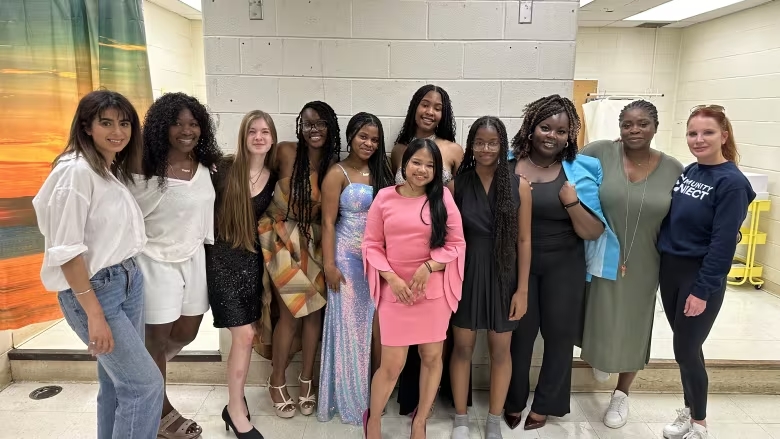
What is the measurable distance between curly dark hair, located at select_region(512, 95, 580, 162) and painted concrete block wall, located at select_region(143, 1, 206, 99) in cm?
360

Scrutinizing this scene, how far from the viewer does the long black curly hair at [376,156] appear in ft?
7.16

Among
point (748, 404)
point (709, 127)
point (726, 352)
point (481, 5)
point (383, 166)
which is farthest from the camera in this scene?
point (726, 352)

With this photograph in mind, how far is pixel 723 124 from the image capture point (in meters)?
2.03

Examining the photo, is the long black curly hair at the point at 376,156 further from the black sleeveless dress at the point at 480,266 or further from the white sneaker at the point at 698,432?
the white sneaker at the point at 698,432

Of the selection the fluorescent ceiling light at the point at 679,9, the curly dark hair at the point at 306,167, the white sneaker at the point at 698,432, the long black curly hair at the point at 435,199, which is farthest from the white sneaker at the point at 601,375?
the fluorescent ceiling light at the point at 679,9

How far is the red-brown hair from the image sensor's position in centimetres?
203

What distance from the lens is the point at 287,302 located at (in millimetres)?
2316

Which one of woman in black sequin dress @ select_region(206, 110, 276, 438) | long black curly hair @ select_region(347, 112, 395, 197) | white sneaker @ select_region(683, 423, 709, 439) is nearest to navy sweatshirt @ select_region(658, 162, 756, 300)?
white sneaker @ select_region(683, 423, 709, 439)

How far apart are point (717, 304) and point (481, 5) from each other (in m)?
1.77

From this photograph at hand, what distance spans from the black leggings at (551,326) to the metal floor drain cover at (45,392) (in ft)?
7.92

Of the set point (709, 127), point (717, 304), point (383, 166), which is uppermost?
point (709, 127)

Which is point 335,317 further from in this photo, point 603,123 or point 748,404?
point 603,123

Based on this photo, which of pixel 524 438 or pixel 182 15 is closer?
pixel 524 438

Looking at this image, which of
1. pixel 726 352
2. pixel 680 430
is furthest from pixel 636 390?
pixel 726 352
